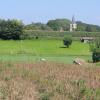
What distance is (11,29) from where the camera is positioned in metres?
101

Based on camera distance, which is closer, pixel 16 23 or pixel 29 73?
pixel 29 73

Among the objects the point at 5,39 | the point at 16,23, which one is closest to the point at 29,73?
the point at 5,39

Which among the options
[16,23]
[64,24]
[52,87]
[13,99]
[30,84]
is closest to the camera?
[13,99]

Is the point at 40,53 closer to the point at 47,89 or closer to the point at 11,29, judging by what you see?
the point at 47,89

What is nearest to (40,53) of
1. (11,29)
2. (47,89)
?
(47,89)

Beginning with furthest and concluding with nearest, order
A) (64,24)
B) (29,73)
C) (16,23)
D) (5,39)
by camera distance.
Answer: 1. (64,24)
2. (16,23)
3. (5,39)
4. (29,73)

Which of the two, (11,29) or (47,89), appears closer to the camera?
(47,89)

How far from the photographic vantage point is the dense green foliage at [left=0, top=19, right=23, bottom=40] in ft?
320

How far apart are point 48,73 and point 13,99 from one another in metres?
5.60

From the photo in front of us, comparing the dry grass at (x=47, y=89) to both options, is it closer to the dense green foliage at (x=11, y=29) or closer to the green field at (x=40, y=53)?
the green field at (x=40, y=53)

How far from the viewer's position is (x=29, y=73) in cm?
1553

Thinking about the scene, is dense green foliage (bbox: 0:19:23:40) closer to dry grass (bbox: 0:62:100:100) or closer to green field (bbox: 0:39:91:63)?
green field (bbox: 0:39:91:63)

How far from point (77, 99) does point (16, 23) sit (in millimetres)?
95808

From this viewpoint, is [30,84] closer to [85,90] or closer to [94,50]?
[85,90]
